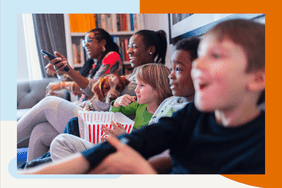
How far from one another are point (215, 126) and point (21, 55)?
0.79 m

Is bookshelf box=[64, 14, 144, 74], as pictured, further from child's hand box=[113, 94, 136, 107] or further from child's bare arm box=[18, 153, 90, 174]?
child's bare arm box=[18, 153, 90, 174]

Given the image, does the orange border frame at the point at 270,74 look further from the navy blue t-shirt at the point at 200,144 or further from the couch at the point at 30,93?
the couch at the point at 30,93

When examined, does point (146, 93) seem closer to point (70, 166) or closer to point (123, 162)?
point (123, 162)

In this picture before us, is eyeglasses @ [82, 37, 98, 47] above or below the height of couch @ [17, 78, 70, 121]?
above

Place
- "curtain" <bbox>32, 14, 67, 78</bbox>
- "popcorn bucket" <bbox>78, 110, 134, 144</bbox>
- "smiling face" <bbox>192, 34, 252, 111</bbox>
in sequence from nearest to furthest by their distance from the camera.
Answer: "smiling face" <bbox>192, 34, 252, 111</bbox>, "popcorn bucket" <bbox>78, 110, 134, 144</bbox>, "curtain" <bbox>32, 14, 67, 78</bbox>

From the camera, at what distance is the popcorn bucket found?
2.94ft

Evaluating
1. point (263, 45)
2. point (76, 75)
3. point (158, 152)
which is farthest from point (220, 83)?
point (76, 75)

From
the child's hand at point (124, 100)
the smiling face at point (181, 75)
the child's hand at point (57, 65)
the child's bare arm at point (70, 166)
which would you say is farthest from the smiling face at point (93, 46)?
the child's bare arm at point (70, 166)

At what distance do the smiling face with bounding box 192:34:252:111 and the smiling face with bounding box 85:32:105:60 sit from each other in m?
0.43

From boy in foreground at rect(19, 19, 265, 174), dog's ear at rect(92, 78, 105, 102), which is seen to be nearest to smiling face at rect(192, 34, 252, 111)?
boy in foreground at rect(19, 19, 265, 174)

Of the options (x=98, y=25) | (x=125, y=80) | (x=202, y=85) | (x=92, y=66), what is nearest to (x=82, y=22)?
(x=98, y=25)

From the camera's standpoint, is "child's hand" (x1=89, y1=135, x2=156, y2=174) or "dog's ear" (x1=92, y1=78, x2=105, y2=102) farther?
"dog's ear" (x1=92, y1=78, x2=105, y2=102)
